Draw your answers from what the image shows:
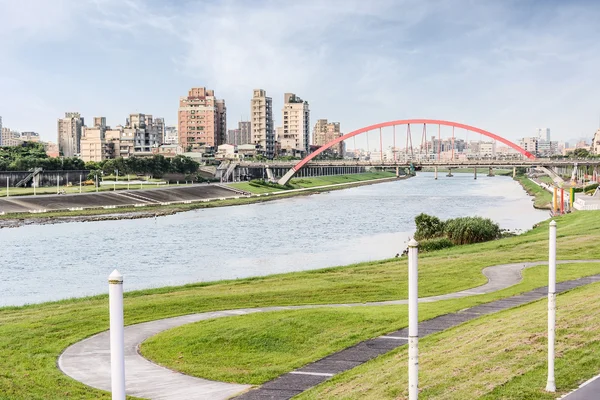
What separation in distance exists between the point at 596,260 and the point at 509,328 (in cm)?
1555

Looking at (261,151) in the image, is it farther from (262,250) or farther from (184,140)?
(262,250)

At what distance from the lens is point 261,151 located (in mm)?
188375

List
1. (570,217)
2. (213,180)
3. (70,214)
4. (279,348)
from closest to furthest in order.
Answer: (279,348), (570,217), (70,214), (213,180)

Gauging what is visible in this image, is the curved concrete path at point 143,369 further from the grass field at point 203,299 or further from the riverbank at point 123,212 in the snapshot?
the riverbank at point 123,212

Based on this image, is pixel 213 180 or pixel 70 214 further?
pixel 213 180

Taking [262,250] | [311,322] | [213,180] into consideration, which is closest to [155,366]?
[311,322]

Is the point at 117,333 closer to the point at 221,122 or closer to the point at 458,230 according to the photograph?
the point at 458,230

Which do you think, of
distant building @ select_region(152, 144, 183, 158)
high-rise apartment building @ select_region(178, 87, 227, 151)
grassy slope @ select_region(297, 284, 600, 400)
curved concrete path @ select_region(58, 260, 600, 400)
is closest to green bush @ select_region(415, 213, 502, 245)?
curved concrete path @ select_region(58, 260, 600, 400)

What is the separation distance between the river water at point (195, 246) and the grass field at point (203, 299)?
18.4 ft

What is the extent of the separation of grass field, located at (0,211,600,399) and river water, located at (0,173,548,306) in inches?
221

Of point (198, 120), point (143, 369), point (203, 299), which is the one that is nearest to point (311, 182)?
point (198, 120)

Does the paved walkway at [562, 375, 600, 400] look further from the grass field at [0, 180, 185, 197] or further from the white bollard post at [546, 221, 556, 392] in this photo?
the grass field at [0, 180, 185, 197]

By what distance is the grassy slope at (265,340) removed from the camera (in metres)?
13.4

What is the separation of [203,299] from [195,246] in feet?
84.1
